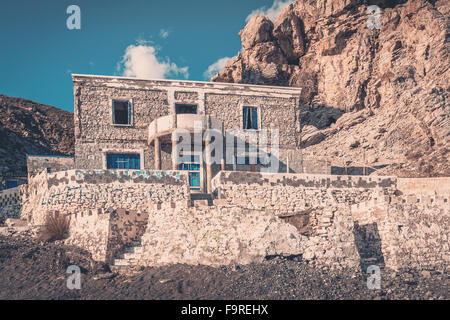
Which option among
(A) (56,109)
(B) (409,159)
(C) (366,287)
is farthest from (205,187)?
(A) (56,109)

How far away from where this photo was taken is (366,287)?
13109 millimetres

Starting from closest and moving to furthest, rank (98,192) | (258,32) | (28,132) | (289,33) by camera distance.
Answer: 1. (98,192)
2. (28,132)
3. (258,32)
4. (289,33)

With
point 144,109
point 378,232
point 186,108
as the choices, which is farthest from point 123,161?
point 378,232

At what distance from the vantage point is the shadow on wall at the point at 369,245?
50.0 feet

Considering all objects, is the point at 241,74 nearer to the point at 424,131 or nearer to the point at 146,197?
the point at 424,131

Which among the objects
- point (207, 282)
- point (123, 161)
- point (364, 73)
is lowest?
point (207, 282)

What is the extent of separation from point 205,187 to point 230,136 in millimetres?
3953

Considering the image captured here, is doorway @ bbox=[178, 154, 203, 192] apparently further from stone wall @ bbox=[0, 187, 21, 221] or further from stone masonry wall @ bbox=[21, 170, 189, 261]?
stone wall @ bbox=[0, 187, 21, 221]

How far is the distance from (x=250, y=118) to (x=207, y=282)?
14209 millimetres

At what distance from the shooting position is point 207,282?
12.7 meters

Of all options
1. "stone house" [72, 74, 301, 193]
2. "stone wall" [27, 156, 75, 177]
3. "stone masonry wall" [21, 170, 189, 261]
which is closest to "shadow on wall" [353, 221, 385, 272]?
"stone masonry wall" [21, 170, 189, 261]

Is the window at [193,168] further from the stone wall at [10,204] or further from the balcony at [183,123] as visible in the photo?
the stone wall at [10,204]

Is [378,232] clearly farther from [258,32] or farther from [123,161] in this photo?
[258,32]

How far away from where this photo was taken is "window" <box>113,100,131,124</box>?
76.9 feet
